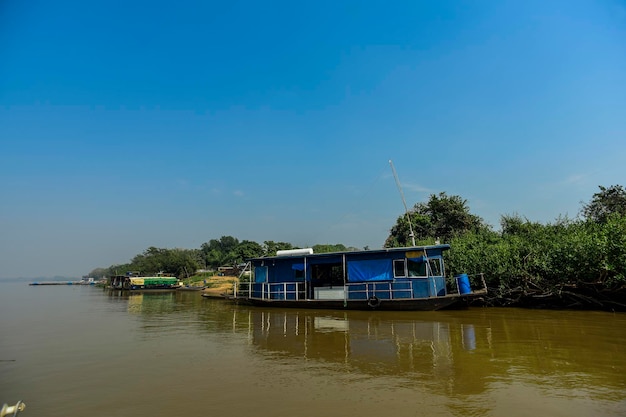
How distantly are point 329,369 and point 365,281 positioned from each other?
1025 centimetres

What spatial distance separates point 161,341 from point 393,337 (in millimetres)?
7148

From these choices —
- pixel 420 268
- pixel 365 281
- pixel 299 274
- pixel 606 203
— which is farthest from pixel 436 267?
pixel 606 203

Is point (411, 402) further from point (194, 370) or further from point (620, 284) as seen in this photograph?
point (620, 284)

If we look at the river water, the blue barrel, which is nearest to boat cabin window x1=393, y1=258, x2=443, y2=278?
the blue barrel

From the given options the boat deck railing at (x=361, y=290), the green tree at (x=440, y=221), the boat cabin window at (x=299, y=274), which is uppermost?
the green tree at (x=440, y=221)

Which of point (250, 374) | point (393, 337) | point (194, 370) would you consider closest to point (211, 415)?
point (250, 374)

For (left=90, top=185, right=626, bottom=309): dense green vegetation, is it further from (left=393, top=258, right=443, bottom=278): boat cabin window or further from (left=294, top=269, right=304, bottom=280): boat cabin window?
(left=294, top=269, right=304, bottom=280): boat cabin window

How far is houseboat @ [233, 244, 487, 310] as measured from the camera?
16.2 meters

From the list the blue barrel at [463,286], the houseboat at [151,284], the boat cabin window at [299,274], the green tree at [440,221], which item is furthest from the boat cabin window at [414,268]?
the houseboat at [151,284]

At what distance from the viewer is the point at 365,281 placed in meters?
17.4

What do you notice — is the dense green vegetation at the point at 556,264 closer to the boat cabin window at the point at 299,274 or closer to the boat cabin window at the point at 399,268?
the boat cabin window at the point at 399,268

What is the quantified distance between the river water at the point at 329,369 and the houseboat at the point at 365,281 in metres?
2.75

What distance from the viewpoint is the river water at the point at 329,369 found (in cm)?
547

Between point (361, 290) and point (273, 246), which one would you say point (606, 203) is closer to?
point (361, 290)
